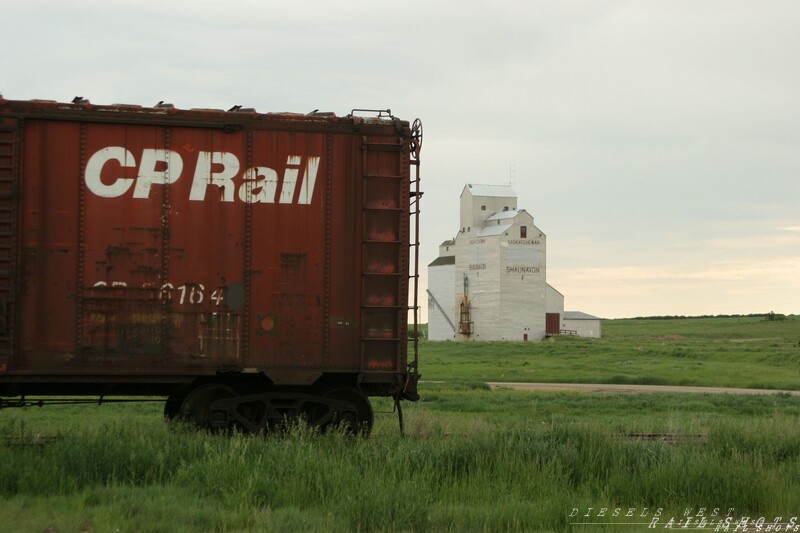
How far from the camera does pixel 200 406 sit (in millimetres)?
13117

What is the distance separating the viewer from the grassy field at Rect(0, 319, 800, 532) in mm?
8641

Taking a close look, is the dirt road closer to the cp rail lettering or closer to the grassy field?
the grassy field

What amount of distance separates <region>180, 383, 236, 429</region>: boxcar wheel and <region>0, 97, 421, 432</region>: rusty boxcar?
0.11 feet

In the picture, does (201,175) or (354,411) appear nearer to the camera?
(201,175)

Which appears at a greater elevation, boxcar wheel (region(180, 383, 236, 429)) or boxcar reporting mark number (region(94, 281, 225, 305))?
boxcar reporting mark number (region(94, 281, 225, 305))

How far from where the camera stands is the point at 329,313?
1324 centimetres

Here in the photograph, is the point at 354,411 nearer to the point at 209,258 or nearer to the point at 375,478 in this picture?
the point at 209,258

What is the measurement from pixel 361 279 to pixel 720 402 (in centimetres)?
1484

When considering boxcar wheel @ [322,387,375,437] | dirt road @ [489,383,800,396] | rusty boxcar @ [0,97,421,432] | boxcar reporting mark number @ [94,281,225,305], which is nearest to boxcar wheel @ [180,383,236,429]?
rusty boxcar @ [0,97,421,432]

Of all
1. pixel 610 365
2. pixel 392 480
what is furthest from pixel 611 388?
pixel 392 480

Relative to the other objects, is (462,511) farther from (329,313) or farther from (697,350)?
(697,350)

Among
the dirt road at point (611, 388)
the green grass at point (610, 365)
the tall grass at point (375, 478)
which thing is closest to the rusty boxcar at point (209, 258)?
the tall grass at point (375, 478)

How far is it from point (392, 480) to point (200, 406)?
14.3ft

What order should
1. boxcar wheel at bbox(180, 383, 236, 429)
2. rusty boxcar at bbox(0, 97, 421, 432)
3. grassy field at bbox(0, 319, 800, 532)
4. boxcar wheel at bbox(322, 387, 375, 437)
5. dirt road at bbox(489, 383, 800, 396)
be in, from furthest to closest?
dirt road at bbox(489, 383, 800, 396), boxcar wheel at bbox(322, 387, 375, 437), boxcar wheel at bbox(180, 383, 236, 429), rusty boxcar at bbox(0, 97, 421, 432), grassy field at bbox(0, 319, 800, 532)
